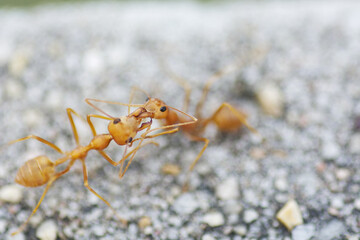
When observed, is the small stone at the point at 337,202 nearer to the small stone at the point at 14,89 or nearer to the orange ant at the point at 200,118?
the orange ant at the point at 200,118

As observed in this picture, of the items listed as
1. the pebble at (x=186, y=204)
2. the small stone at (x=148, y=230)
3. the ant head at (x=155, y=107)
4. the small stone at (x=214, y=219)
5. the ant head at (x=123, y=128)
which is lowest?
the small stone at (x=148, y=230)

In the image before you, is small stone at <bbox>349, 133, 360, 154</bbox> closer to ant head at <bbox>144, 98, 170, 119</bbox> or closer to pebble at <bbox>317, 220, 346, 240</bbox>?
pebble at <bbox>317, 220, 346, 240</bbox>

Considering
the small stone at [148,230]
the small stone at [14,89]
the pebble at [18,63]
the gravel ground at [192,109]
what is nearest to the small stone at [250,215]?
the gravel ground at [192,109]

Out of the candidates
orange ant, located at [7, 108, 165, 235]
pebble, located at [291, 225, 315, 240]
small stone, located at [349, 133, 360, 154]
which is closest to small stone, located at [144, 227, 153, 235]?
orange ant, located at [7, 108, 165, 235]

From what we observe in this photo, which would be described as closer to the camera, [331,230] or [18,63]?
[331,230]

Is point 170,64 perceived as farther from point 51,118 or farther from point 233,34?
point 51,118

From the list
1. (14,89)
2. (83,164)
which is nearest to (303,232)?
(83,164)

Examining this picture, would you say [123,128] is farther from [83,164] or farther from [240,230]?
[240,230]
